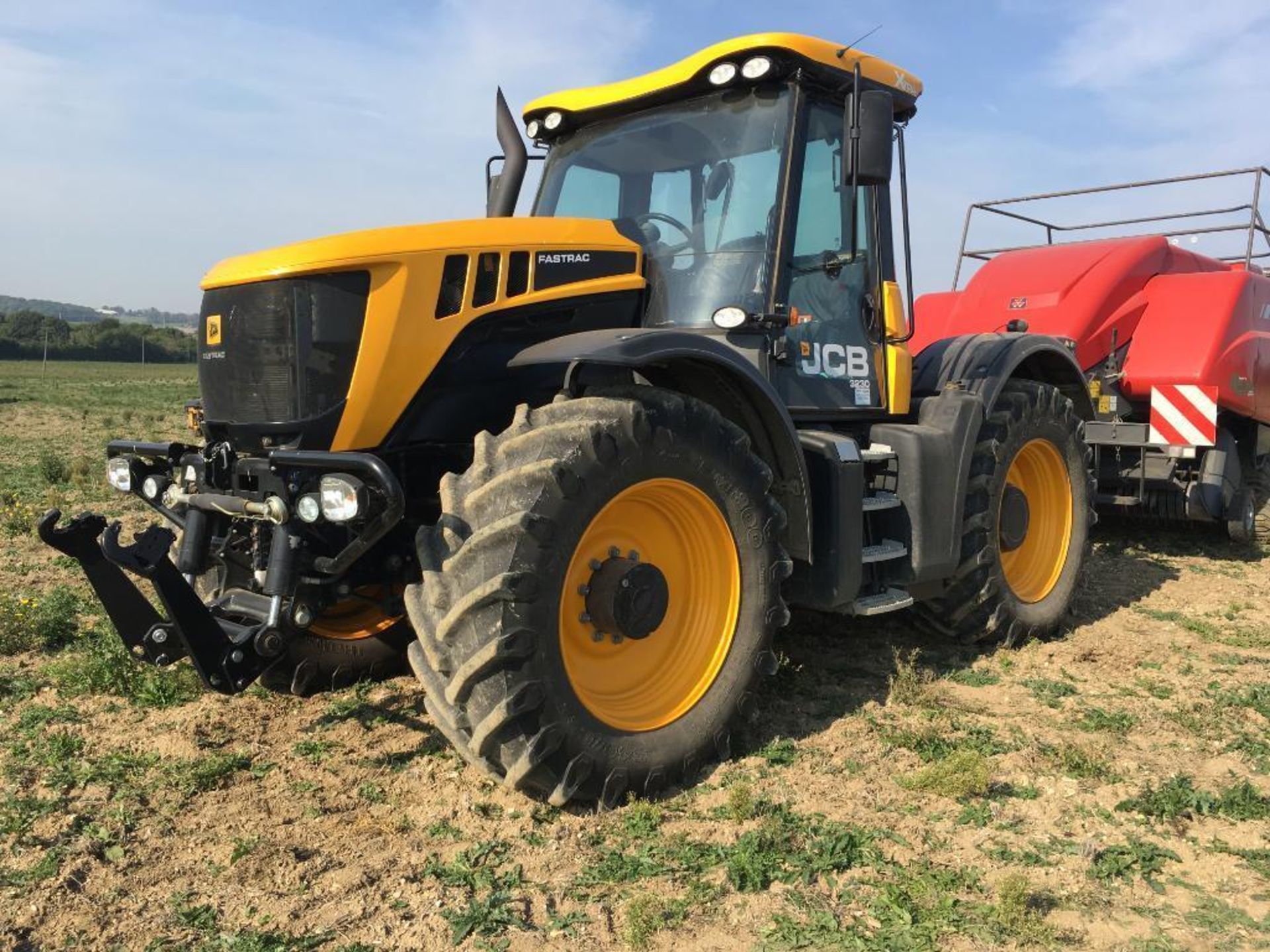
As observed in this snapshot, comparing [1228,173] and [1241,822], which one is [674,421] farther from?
[1228,173]

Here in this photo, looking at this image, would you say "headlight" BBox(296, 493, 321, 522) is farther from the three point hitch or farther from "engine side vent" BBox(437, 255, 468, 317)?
"engine side vent" BBox(437, 255, 468, 317)

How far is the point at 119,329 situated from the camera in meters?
77.9

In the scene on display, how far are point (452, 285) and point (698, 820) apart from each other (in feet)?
7.06

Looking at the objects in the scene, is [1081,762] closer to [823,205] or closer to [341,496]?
[823,205]

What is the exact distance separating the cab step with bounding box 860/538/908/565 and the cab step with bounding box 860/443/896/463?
0.40 meters

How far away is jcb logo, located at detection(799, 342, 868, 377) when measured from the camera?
16.2ft

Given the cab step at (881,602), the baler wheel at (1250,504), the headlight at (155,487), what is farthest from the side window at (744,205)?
the baler wheel at (1250,504)

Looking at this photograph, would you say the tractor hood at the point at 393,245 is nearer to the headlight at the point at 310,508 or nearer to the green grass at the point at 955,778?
the headlight at the point at 310,508

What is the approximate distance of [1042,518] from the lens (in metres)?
6.28

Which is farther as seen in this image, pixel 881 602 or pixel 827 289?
pixel 827 289

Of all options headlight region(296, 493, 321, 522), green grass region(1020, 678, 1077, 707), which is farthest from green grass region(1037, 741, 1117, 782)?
Result: headlight region(296, 493, 321, 522)

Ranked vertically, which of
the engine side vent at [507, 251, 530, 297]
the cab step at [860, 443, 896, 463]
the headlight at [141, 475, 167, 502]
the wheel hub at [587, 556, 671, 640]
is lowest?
the wheel hub at [587, 556, 671, 640]

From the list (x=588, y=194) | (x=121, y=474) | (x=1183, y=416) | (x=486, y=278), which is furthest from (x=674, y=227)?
(x=1183, y=416)

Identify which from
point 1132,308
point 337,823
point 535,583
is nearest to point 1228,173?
point 1132,308
